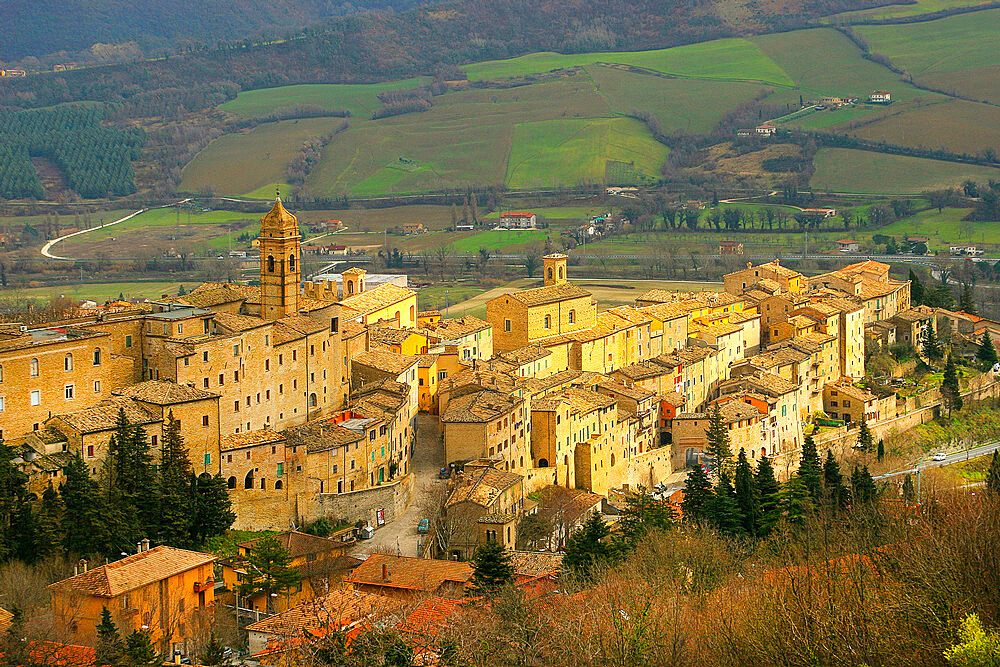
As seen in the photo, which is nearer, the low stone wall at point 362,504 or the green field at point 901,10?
the low stone wall at point 362,504

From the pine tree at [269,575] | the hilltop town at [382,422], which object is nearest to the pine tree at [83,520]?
the hilltop town at [382,422]

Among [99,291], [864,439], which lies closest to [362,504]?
[864,439]

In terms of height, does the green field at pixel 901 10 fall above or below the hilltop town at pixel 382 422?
above

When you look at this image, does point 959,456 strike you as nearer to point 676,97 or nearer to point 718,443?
point 718,443

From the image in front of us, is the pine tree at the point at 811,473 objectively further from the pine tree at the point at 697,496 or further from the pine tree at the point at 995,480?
the pine tree at the point at 995,480

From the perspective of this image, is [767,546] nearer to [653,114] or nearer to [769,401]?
[769,401]

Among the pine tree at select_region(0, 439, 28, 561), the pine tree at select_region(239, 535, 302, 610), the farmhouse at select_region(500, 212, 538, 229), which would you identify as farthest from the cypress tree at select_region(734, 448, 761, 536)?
the farmhouse at select_region(500, 212, 538, 229)

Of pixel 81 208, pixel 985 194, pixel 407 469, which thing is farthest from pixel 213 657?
pixel 81 208

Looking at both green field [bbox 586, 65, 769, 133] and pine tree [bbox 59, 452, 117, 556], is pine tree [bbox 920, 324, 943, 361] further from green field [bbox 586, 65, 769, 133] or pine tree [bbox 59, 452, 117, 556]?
green field [bbox 586, 65, 769, 133]
